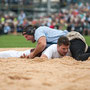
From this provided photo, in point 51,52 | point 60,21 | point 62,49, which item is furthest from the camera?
point 60,21

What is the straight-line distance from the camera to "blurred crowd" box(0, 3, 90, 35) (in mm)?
28562

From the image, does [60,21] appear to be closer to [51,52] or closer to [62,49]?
[51,52]

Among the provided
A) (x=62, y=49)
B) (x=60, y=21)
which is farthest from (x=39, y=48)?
(x=60, y=21)

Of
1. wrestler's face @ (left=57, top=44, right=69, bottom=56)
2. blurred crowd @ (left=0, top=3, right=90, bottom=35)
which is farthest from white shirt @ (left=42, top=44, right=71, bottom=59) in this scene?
blurred crowd @ (left=0, top=3, right=90, bottom=35)

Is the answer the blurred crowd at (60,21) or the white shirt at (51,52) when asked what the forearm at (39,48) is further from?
the blurred crowd at (60,21)

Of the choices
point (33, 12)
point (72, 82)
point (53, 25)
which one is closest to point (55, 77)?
point (72, 82)

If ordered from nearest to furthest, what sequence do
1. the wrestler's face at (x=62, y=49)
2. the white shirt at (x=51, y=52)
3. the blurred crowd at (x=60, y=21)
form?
1. the wrestler's face at (x=62, y=49)
2. the white shirt at (x=51, y=52)
3. the blurred crowd at (x=60, y=21)

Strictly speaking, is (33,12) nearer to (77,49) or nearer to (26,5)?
(26,5)

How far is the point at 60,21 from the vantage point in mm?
30375

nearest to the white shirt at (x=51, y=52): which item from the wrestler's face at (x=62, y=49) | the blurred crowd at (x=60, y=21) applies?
the wrestler's face at (x=62, y=49)

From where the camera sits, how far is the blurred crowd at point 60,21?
28562 mm

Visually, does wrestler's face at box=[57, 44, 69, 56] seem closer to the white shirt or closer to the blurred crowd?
the white shirt

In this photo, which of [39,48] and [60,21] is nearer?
[39,48]

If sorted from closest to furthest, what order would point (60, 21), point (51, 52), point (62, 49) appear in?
point (62, 49) < point (51, 52) < point (60, 21)
